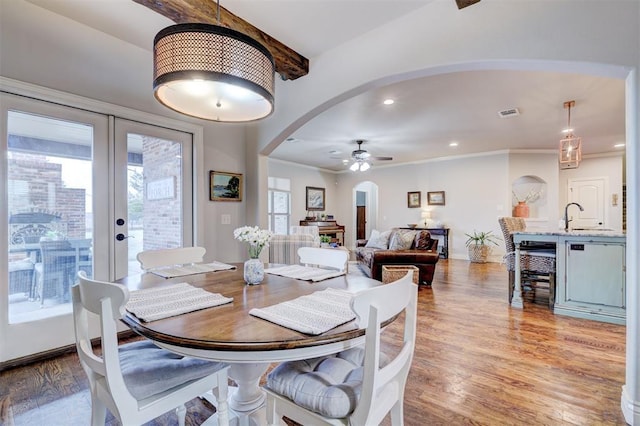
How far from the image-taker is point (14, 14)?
2.20 meters

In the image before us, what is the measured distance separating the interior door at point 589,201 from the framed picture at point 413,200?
3414 millimetres

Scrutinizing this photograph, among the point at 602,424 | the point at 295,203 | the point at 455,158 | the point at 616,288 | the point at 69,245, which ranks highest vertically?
the point at 455,158

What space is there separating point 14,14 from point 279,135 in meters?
2.22

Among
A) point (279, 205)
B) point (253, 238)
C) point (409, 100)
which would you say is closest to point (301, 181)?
point (279, 205)

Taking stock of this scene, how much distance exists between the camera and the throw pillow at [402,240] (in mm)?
5339

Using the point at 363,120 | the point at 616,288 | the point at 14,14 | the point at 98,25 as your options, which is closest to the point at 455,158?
the point at 363,120

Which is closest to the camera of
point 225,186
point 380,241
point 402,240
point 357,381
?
point 357,381

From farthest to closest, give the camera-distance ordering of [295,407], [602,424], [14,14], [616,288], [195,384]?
[616,288]
[14,14]
[602,424]
[195,384]
[295,407]

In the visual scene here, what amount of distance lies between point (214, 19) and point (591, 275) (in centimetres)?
434

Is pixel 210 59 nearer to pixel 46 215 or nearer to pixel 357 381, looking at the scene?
pixel 357 381

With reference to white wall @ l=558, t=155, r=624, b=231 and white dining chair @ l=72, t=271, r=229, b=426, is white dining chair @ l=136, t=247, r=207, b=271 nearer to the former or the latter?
white dining chair @ l=72, t=271, r=229, b=426

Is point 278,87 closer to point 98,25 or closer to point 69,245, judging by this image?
point 98,25

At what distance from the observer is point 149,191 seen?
3018 mm

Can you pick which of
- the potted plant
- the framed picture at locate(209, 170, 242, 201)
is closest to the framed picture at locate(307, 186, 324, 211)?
the potted plant
